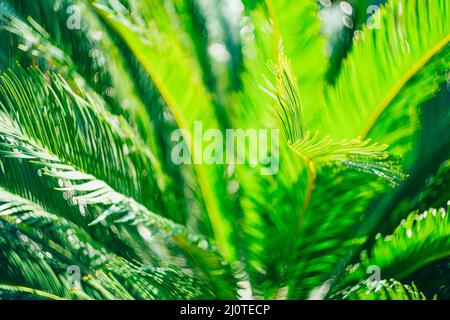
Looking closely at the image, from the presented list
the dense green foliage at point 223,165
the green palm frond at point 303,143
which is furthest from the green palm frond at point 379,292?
the green palm frond at point 303,143

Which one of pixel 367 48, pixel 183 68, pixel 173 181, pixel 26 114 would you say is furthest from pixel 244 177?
pixel 26 114

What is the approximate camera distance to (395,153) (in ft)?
6.66

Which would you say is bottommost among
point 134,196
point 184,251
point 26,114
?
point 184,251

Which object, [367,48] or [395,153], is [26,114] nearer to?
[367,48]

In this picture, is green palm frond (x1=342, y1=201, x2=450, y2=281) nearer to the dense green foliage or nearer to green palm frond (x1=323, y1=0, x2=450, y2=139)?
the dense green foliage

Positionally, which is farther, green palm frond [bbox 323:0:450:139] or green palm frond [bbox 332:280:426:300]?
green palm frond [bbox 332:280:426:300]

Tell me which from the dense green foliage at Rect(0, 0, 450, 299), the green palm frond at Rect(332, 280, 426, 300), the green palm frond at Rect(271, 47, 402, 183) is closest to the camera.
Result: the green palm frond at Rect(271, 47, 402, 183)

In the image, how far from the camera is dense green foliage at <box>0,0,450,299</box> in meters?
1.82

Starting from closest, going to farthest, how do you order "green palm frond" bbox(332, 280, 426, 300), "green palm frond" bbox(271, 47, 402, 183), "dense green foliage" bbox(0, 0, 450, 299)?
"green palm frond" bbox(271, 47, 402, 183) < "dense green foliage" bbox(0, 0, 450, 299) < "green palm frond" bbox(332, 280, 426, 300)

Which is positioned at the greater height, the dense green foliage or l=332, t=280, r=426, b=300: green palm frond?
the dense green foliage

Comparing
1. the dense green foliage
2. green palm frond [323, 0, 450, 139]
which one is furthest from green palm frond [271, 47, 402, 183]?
green palm frond [323, 0, 450, 139]

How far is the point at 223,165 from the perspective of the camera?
205cm

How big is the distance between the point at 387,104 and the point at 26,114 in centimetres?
121
